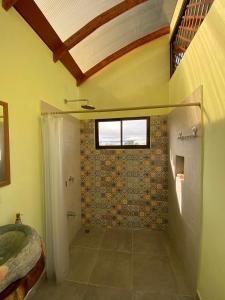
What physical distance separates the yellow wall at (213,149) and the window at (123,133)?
136cm

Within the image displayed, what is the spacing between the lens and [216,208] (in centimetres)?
125

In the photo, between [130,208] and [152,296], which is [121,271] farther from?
[130,208]

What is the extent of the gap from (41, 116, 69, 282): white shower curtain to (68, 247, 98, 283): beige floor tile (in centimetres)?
16

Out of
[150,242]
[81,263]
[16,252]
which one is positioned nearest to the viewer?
[16,252]

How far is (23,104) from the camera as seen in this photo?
1569mm

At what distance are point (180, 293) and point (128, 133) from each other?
7.16ft

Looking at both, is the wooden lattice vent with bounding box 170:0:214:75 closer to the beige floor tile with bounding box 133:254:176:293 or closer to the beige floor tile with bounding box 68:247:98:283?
the beige floor tile with bounding box 133:254:176:293

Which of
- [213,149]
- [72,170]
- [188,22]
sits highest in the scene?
[188,22]

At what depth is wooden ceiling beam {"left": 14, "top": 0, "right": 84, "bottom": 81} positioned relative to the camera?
151 cm

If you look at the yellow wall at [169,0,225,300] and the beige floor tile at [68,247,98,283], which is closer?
the yellow wall at [169,0,225,300]

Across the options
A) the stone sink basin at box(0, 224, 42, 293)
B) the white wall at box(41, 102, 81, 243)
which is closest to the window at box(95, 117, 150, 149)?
the white wall at box(41, 102, 81, 243)

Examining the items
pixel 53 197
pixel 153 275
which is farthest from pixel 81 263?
pixel 53 197

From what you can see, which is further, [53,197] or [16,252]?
[53,197]

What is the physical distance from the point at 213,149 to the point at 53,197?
5.26 feet
